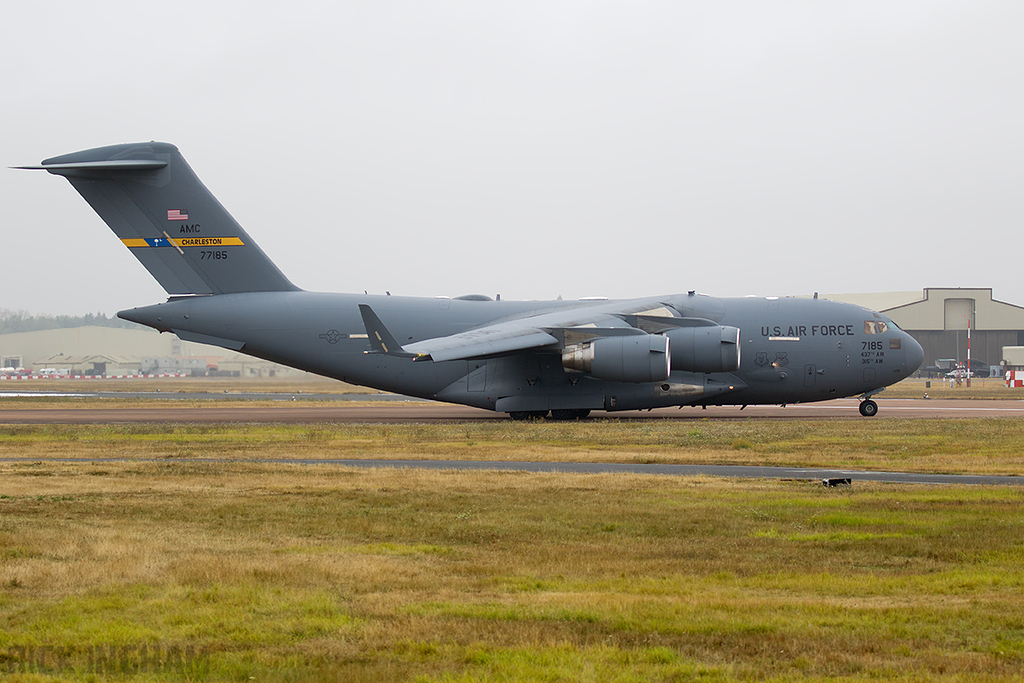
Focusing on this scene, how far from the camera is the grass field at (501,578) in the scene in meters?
6.77

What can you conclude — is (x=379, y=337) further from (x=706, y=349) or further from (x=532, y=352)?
(x=706, y=349)

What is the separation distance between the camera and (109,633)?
7.40 m

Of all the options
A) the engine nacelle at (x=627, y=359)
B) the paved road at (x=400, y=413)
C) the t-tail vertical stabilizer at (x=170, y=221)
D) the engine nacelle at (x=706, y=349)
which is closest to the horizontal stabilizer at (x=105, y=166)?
the t-tail vertical stabilizer at (x=170, y=221)

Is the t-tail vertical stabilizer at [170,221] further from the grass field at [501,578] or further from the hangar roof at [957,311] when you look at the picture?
the hangar roof at [957,311]

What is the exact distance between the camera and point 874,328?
32875 millimetres

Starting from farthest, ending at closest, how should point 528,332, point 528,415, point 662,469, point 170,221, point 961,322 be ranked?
point 961,322, point 170,221, point 528,415, point 528,332, point 662,469

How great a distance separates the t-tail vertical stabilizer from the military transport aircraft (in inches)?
1.3

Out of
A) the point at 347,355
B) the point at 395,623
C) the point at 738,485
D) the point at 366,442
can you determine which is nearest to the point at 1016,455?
the point at 738,485

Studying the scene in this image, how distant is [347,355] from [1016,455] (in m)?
20.5

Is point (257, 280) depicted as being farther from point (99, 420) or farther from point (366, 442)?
point (366, 442)

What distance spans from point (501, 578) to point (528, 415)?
77.1 ft

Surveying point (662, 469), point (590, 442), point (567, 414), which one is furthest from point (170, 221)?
point (662, 469)

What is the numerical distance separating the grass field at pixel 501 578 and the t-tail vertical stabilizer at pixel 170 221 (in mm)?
16317

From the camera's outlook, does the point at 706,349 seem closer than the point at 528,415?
Yes
